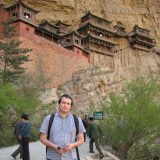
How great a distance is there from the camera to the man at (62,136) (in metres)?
2.33

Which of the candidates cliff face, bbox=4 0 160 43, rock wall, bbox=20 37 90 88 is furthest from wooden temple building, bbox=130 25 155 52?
rock wall, bbox=20 37 90 88

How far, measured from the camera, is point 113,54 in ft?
99.3

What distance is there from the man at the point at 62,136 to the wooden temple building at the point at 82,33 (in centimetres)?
1807

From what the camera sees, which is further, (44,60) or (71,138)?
(44,60)

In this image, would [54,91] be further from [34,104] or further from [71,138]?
[71,138]

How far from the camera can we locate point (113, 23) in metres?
34.8

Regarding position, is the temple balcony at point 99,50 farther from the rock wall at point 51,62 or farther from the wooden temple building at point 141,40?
the wooden temple building at point 141,40

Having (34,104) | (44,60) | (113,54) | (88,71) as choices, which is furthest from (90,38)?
(34,104)

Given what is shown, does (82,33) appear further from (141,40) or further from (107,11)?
(141,40)

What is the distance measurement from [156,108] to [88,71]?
51.6 ft

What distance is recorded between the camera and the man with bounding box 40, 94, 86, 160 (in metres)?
2.33

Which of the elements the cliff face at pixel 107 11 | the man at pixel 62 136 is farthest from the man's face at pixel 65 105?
the cliff face at pixel 107 11

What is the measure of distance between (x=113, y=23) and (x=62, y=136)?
34647 mm

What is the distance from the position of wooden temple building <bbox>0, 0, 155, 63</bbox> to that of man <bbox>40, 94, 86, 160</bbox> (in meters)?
18.1
